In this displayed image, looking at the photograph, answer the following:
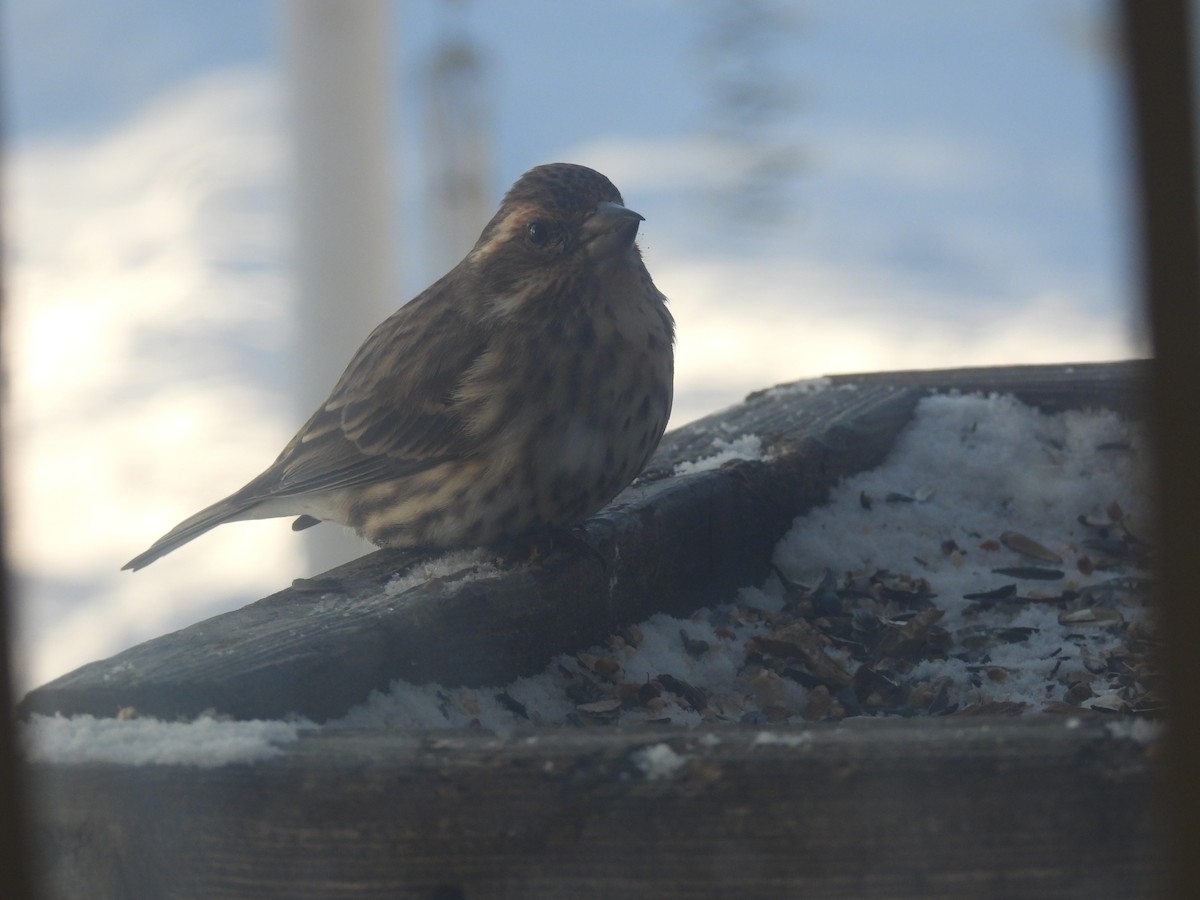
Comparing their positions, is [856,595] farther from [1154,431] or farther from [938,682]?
[1154,431]

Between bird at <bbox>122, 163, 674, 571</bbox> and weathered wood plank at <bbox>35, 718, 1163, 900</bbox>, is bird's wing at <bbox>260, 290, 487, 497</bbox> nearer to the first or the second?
bird at <bbox>122, 163, 674, 571</bbox>

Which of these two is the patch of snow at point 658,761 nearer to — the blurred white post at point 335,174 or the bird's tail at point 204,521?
the bird's tail at point 204,521

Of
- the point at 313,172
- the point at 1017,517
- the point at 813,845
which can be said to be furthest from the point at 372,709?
the point at 313,172

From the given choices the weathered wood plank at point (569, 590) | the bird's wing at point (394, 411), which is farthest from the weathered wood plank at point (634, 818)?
the bird's wing at point (394, 411)

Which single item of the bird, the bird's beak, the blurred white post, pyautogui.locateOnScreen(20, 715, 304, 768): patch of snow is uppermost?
the blurred white post

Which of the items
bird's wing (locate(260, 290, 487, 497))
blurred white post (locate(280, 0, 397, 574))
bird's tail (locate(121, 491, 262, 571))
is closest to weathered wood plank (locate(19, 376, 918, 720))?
bird's wing (locate(260, 290, 487, 497))
